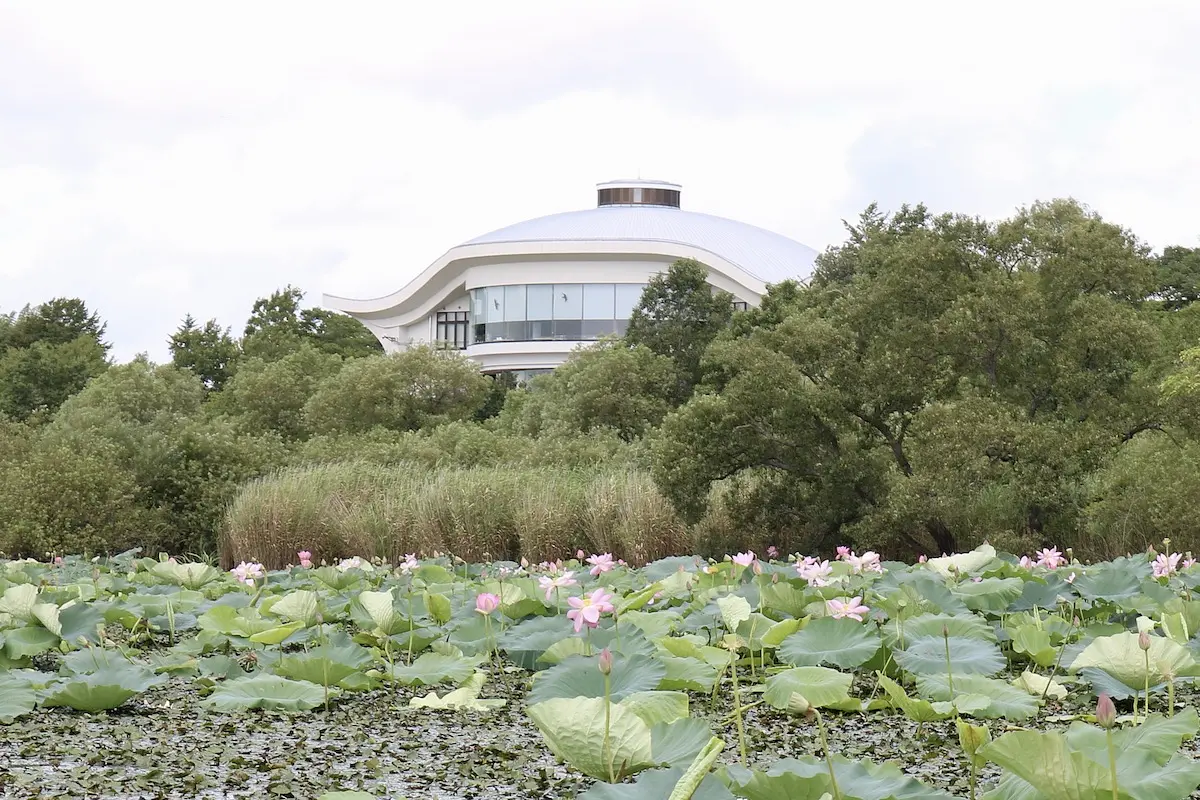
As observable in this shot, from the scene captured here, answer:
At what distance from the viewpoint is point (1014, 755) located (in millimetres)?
1414

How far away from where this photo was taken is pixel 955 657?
274cm

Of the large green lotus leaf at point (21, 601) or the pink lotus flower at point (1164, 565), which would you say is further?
the pink lotus flower at point (1164, 565)

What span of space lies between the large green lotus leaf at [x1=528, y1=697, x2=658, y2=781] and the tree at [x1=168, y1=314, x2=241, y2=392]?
37738 mm

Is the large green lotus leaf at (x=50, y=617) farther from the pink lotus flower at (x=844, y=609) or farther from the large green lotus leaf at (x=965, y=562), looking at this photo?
the large green lotus leaf at (x=965, y=562)

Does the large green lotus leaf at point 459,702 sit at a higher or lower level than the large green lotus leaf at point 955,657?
lower

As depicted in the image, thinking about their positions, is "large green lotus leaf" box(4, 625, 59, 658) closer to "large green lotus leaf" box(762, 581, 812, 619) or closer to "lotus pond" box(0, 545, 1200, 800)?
"lotus pond" box(0, 545, 1200, 800)

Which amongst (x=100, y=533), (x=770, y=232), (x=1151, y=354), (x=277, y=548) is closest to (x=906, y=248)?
(x=1151, y=354)

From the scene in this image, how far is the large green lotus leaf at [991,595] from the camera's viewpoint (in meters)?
3.67

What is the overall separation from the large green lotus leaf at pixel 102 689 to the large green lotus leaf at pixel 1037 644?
191 cm

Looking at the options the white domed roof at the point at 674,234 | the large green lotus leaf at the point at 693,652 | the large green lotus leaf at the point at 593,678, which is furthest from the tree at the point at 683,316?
the large green lotus leaf at the point at 593,678

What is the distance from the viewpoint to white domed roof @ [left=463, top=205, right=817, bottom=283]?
137 ft

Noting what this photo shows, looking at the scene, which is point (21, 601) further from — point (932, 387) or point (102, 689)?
point (932, 387)

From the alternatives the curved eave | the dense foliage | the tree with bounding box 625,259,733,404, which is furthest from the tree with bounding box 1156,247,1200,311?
the dense foliage

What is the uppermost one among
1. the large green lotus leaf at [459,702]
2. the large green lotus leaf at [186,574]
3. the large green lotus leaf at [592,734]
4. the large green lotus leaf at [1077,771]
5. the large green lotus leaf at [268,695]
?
the large green lotus leaf at [1077,771]
